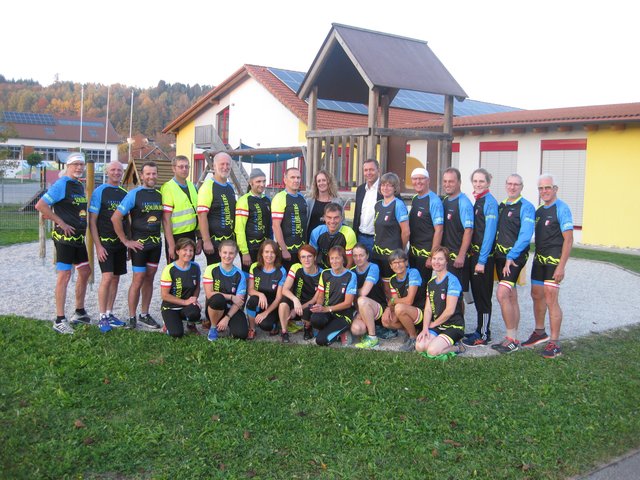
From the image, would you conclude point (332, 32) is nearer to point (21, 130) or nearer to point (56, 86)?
point (21, 130)

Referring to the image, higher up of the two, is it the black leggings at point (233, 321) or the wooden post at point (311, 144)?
the wooden post at point (311, 144)

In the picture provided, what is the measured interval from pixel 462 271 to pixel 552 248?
1.01 meters

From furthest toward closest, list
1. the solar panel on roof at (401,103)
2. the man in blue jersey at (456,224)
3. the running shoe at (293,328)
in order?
the solar panel on roof at (401,103) < the running shoe at (293,328) < the man in blue jersey at (456,224)

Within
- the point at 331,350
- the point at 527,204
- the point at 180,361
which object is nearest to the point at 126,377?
the point at 180,361

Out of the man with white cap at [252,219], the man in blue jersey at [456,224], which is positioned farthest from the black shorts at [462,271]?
the man with white cap at [252,219]

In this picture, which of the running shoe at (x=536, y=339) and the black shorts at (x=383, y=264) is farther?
the black shorts at (x=383, y=264)

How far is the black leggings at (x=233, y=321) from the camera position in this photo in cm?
707

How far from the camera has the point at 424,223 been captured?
292 inches

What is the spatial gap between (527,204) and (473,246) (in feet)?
2.46

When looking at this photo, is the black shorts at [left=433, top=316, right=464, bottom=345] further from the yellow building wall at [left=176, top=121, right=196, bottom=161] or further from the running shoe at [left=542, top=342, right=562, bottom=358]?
the yellow building wall at [left=176, top=121, right=196, bottom=161]

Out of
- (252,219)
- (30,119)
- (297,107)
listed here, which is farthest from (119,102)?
(252,219)

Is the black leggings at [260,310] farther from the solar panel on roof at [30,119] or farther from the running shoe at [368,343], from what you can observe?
the solar panel on roof at [30,119]

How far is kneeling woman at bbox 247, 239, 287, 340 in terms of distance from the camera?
7.32 m

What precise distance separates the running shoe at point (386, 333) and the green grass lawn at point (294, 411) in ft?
2.52
